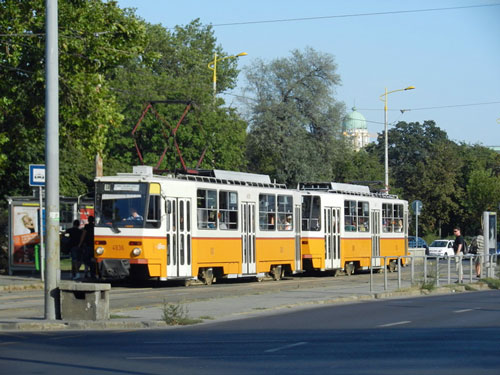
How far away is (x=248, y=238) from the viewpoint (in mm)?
29672

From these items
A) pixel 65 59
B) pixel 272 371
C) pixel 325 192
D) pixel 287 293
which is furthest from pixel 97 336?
pixel 325 192

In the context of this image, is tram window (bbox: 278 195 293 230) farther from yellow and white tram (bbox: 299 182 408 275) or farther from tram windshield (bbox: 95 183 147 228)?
tram windshield (bbox: 95 183 147 228)

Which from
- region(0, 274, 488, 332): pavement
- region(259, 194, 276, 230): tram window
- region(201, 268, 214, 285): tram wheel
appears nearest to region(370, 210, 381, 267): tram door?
region(259, 194, 276, 230): tram window

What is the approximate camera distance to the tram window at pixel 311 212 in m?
34.0

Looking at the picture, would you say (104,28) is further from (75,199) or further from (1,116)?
(75,199)

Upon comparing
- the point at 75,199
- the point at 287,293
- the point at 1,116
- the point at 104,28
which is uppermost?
the point at 104,28

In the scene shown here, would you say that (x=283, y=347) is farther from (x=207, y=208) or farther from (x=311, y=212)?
(x=311, y=212)

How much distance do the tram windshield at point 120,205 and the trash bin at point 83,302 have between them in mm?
8920

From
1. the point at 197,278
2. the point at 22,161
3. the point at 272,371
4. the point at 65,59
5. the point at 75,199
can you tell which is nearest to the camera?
the point at 272,371

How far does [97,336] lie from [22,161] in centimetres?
3296

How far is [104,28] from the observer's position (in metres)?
26.9

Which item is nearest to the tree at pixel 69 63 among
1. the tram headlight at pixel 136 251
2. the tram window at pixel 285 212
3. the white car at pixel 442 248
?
the tram headlight at pixel 136 251

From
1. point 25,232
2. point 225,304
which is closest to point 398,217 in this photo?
point 25,232

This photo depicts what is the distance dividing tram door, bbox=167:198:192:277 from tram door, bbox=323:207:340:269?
8871 mm
